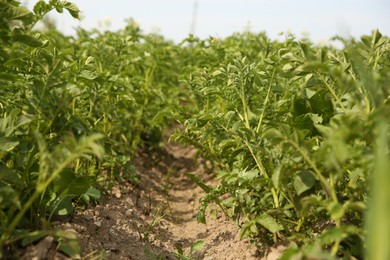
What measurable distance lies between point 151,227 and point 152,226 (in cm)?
1

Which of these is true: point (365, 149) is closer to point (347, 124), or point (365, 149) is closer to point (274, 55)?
point (347, 124)

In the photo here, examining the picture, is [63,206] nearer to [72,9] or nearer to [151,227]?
[151,227]

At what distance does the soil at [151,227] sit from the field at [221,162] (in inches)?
0.5

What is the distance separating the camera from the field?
67.6 inches

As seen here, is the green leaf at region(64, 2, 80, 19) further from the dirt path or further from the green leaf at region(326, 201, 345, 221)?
the green leaf at region(326, 201, 345, 221)

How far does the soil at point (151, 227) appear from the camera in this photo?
2334 mm

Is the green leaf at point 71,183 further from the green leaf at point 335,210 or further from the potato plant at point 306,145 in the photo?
the green leaf at point 335,210

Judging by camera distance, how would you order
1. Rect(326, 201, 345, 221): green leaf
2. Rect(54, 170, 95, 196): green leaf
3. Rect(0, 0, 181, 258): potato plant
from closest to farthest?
Rect(326, 201, 345, 221): green leaf < Rect(0, 0, 181, 258): potato plant < Rect(54, 170, 95, 196): green leaf

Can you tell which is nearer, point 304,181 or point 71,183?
point 304,181

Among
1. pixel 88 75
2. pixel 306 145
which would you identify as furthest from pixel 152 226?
pixel 306 145

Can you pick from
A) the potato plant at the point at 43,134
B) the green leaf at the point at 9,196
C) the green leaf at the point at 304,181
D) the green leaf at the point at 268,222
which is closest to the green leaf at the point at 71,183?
the potato plant at the point at 43,134

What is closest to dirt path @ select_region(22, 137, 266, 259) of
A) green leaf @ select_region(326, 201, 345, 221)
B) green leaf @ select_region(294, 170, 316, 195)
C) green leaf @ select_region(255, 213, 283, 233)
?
green leaf @ select_region(255, 213, 283, 233)

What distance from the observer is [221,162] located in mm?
3324

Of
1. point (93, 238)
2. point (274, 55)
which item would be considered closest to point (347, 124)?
point (274, 55)
